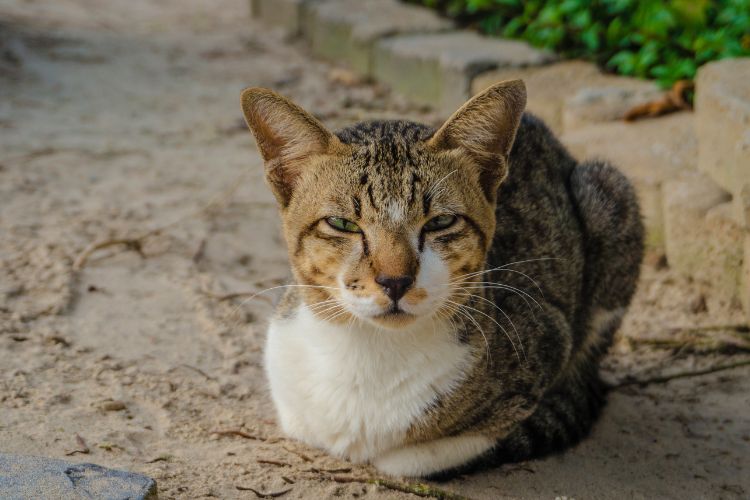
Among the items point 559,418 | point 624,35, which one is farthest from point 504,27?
point 559,418

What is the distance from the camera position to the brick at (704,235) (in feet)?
15.6

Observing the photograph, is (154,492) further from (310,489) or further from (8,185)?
(8,185)

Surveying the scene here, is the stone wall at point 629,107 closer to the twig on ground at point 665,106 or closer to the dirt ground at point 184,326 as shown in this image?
the twig on ground at point 665,106

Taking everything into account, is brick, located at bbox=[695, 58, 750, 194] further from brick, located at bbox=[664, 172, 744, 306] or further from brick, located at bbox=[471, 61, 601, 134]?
brick, located at bbox=[471, 61, 601, 134]

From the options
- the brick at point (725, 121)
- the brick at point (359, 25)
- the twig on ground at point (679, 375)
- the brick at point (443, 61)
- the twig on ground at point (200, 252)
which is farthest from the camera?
the brick at point (359, 25)

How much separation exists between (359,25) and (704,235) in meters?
4.44

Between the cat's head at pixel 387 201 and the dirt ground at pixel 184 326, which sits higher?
the cat's head at pixel 387 201

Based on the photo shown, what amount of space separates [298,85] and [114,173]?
8.17ft

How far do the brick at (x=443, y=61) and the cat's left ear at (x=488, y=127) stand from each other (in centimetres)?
346

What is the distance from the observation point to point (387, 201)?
3.19m

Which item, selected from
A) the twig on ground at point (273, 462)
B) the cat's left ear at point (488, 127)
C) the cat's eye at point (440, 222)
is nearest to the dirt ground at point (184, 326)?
the twig on ground at point (273, 462)

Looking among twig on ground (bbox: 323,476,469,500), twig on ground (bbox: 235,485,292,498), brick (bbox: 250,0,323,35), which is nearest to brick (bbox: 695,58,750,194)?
twig on ground (bbox: 323,476,469,500)

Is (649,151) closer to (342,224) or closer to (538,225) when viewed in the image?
(538,225)

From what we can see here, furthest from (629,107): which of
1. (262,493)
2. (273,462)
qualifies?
(262,493)
